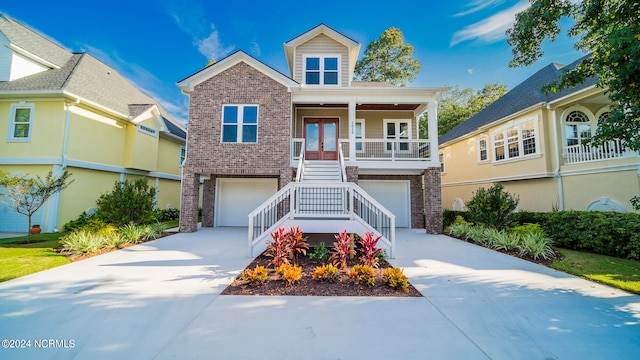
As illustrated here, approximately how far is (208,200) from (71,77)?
8480mm

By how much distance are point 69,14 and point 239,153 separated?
1157 centimetres

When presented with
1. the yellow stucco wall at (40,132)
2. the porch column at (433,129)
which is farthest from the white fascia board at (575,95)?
the yellow stucco wall at (40,132)

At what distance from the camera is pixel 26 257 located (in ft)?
21.1

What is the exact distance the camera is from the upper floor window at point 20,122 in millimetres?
10984

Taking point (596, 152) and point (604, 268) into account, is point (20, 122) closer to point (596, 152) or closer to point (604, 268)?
point (604, 268)

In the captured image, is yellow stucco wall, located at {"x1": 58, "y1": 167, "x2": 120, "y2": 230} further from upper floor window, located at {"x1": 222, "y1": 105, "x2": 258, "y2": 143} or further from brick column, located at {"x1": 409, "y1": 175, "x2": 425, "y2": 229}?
brick column, located at {"x1": 409, "y1": 175, "x2": 425, "y2": 229}

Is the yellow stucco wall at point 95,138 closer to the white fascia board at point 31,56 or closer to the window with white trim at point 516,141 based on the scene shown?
the white fascia board at point 31,56

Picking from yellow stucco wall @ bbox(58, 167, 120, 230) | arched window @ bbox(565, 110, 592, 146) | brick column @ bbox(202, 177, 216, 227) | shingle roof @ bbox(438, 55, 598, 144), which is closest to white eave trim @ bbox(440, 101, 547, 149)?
shingle roof @ bbox(438, 55, 598, 144)

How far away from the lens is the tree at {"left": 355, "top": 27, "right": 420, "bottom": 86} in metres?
25.0

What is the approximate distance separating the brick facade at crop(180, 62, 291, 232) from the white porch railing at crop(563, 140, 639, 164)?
37.4ft

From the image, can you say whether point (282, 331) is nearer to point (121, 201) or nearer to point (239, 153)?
point (239, 153)

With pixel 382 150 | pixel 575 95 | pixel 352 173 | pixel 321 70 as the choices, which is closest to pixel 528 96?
pixel 575 95

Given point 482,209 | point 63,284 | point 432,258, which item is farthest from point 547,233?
point 63,284

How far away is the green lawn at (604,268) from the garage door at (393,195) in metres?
6.39
